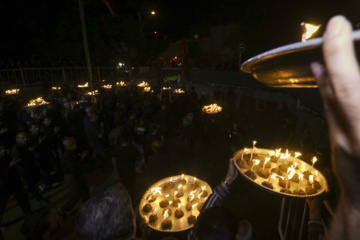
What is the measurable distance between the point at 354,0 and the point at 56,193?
1730 centimetres

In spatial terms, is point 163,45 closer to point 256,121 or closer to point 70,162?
point 256,121

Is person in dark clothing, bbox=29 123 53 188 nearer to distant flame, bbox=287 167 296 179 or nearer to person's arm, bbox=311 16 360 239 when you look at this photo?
distant flame, bbox=287 167 296 179

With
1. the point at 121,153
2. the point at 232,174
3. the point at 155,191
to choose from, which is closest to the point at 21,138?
the point at 121,153

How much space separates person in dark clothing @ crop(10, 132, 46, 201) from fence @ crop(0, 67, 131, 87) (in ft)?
39.3

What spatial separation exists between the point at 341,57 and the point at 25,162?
7054 mm

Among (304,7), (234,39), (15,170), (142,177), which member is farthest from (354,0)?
(234,39)

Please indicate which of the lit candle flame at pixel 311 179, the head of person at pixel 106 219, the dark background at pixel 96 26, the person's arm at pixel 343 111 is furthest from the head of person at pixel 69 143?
the dark background at pixel 96 26

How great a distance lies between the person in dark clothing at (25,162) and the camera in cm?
518

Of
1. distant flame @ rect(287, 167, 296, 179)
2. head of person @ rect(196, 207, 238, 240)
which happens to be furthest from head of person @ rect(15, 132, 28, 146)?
distant flame @ rect(287, 167, 296, 179)

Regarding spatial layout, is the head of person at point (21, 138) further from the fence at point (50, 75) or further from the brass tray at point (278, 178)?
the fence at point (50, 75)

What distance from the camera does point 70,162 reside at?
191 inches

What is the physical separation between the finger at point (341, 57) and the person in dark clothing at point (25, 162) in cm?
653

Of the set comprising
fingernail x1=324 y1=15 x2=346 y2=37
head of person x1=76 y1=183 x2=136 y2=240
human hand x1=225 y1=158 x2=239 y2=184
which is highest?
fingernail x1=324 y1=15 x2=346 y2=37

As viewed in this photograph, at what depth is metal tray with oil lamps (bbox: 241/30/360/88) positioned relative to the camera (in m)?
0.64
